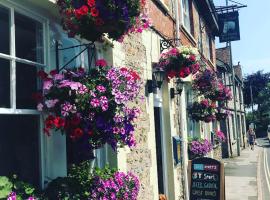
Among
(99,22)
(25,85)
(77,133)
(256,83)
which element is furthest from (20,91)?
(256,83)

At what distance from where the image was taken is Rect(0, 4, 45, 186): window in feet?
10.3

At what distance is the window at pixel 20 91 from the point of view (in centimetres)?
315

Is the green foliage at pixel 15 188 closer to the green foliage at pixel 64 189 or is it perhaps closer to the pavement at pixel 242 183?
the green foliage at pixel 64 189

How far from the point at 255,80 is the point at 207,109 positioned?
56844 mm

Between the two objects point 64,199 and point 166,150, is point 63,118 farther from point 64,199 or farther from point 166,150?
point 166,150

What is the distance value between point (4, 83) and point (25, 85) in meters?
0.29

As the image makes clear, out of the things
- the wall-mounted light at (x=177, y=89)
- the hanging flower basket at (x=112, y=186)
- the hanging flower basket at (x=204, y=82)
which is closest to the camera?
the hanging flower basket at (x=112, y=186)

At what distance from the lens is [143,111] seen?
6.03 meters

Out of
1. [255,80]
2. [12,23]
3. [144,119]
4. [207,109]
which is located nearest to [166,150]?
[144,119]

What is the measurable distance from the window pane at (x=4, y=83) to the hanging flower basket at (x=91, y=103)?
0.92 ft

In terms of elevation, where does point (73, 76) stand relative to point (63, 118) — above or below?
above

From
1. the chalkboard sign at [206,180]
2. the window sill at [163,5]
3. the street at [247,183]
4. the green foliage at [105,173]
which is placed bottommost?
the street at [247,183]

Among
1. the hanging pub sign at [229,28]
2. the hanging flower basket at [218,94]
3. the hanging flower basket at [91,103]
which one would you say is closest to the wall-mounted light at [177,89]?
the hanging flower basket at [218,94]

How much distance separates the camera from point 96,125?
3.39m
